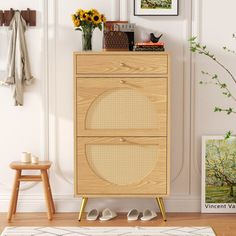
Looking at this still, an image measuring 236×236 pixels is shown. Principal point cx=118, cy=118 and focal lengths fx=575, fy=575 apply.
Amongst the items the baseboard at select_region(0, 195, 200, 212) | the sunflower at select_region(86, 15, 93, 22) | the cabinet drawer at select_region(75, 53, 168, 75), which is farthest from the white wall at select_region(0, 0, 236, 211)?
A: the cabinet drawer at select_region(75, 53, 168, 75)

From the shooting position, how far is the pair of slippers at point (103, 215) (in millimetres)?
4168

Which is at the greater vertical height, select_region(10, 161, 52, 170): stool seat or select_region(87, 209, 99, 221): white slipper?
select_region(10, 161, 52, 170): stool seat

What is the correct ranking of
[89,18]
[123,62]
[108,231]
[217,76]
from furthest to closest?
[217,76], [89,18], [123,62], [108,231]

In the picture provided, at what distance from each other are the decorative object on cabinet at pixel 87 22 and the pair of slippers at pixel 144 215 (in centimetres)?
125

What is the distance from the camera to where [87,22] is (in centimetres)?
411

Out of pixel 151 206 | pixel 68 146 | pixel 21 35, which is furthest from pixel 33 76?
pixel 151 206

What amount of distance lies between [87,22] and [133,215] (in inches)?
56.9

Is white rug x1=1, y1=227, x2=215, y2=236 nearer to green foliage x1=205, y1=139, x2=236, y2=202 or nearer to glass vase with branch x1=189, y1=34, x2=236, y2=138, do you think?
green foliage x1=205, y1=139, x2=236, y2=202

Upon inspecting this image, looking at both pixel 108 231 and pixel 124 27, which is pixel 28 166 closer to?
pixel 108 231

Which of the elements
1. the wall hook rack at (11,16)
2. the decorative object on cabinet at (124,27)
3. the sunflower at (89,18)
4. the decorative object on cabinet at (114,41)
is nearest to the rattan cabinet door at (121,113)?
the decorative object on cabinet at (114,41)

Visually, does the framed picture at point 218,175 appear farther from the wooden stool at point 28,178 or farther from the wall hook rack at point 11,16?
the wall hook rack at point 11,16

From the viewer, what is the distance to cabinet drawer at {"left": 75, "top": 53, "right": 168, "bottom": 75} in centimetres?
398

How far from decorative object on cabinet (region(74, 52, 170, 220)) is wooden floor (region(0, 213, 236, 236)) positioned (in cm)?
20

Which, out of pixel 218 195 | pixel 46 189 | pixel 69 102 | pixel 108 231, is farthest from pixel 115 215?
pixel 69 102
